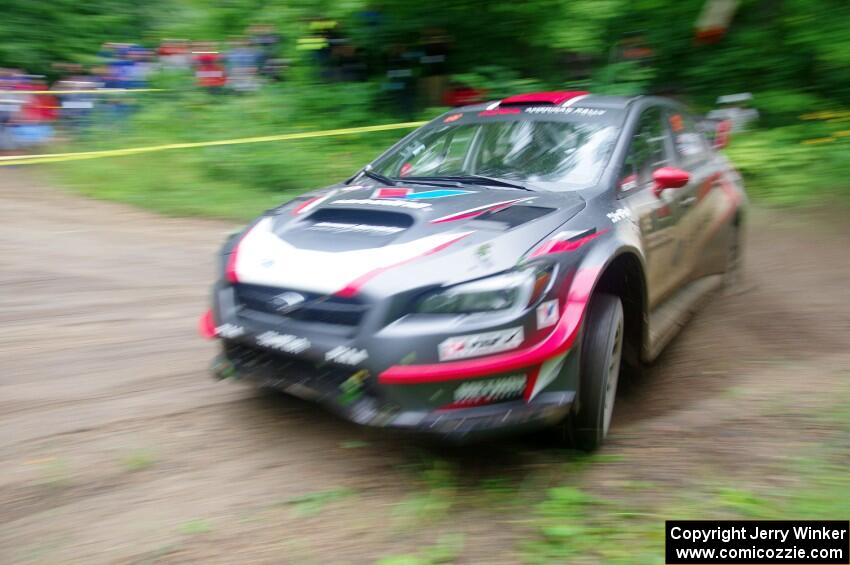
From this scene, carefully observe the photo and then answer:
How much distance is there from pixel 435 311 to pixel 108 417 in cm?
190

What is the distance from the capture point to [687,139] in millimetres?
5527

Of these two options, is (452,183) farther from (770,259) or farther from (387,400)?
(770,259)

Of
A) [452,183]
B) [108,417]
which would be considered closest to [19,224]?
[108,417]

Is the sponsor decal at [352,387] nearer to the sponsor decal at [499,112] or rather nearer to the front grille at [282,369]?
the front grille at [282,369]

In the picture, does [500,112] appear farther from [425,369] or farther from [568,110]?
[425,369]

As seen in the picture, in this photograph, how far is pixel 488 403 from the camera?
3.22 meters

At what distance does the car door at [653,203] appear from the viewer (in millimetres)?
4262

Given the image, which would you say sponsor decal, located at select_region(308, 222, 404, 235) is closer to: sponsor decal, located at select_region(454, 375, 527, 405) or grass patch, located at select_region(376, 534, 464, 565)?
sponsor decal, located at select_region(454, 375, 527, 405)

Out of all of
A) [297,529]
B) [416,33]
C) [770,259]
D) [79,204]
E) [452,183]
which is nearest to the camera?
[297,529]

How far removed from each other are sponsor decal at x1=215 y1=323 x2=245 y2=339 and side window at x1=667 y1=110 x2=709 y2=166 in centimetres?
319

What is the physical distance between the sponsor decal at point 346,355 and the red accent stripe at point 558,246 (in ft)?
2.76

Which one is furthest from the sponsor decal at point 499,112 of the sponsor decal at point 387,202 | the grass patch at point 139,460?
the grass patch at point 139,460

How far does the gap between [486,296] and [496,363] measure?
0.28m

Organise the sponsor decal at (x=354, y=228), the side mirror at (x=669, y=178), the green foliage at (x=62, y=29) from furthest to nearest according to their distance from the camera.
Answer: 1. the green foliage at (x=62, y=29)
2. the side mirror at (x=669, y=178)
3. the sponsor decal at (x=354, y=228)
